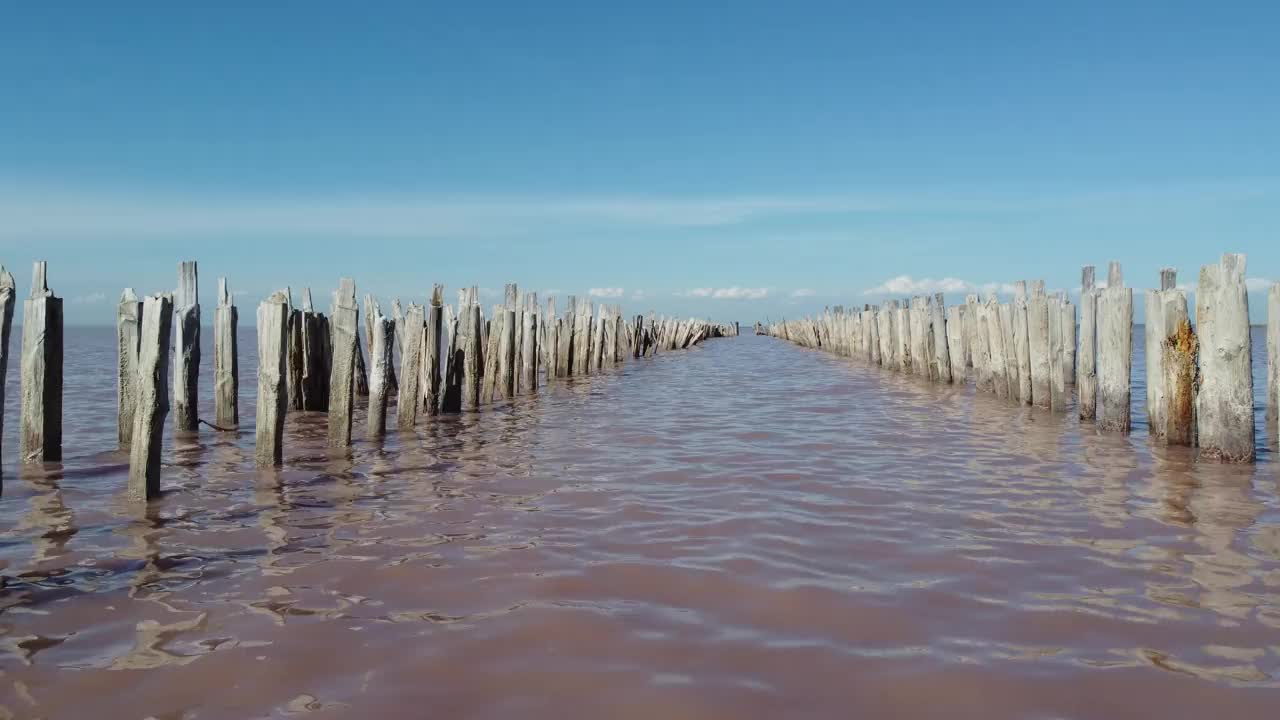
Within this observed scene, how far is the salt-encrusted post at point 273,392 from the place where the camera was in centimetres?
731

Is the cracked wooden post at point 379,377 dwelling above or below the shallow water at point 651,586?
above

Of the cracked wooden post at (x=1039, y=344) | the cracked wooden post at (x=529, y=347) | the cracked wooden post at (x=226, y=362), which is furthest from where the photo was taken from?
the cracked wooden post at (x=529, y=347)

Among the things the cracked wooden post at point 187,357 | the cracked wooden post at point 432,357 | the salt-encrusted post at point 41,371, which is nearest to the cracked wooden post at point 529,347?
the cracked wooden post at point 432,357

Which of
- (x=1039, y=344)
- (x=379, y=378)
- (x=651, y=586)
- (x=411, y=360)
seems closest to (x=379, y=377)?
(x=379, y=378)

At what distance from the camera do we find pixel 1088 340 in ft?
30.5

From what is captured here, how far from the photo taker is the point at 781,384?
1678 centimetres

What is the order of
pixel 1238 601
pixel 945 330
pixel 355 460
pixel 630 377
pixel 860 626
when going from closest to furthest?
pixel 860 626 < pixel 1238 601 < pixel 355 460 < pixel 945 330 < pixel 630 377

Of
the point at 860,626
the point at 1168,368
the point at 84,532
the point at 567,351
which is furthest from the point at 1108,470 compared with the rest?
the point at 567,351

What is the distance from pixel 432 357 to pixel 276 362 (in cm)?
340

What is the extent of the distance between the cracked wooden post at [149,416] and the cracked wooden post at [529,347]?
8544 mm

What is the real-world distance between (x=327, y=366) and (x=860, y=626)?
1065 cm

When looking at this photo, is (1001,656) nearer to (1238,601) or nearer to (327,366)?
(1238,601)

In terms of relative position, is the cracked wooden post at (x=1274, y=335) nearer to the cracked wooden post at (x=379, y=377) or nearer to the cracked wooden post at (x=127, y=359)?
the cracked wooden post at (x=379, y=377)

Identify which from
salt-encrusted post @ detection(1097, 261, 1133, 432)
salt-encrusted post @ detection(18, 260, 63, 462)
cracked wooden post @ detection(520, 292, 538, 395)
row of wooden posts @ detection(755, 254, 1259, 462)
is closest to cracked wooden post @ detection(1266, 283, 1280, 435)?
row of wooden posts @ detection(755, 254, 1259, 462)
